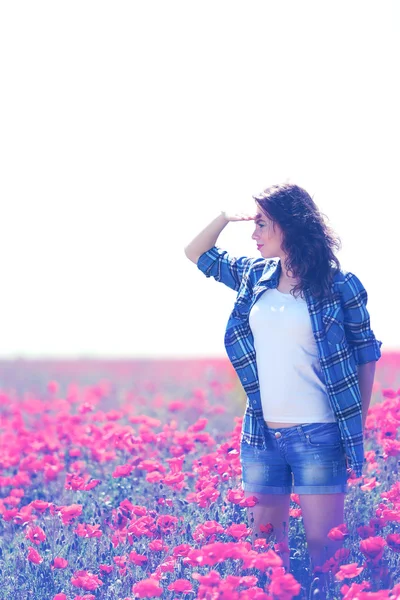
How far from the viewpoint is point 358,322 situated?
398 centimetres

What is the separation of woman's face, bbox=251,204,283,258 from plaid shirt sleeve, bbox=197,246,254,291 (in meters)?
0.37

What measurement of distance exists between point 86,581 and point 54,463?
2.45 metres

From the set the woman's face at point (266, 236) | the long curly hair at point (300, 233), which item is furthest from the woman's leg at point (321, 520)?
the woman's face at point (266, 236)

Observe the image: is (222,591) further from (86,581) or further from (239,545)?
(86,581)

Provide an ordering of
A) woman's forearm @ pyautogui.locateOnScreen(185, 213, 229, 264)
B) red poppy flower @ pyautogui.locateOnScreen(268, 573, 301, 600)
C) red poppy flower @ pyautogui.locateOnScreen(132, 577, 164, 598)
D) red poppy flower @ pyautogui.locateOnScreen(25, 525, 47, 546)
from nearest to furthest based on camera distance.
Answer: red poppy flower @ pyautogui.locateOnScreen(268, 573, 301, 600)
red poppy flower @ pyautogui.locateOnScreen(132, 577, 164, 598)
woman's forearm @ pyautogui.locateOnScreen(185, 213, 229, 264)
red poppy flower @ pyautogui.locateOnScreen(25, 525, 47, 546)

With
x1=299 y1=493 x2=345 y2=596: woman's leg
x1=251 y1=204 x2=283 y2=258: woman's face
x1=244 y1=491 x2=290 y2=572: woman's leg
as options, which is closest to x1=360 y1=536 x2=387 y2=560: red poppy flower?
x1=299 y1=493 x2=345 y2=596: woman's leg

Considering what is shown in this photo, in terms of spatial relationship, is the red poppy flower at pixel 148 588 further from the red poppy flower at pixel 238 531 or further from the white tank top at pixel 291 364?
the white tank top at pixel 291 364

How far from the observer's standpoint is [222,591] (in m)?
3.42

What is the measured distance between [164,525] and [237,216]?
5.33 feet

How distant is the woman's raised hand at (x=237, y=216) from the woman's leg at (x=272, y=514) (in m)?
1.29

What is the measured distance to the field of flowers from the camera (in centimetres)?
385

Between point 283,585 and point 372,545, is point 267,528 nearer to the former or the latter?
point 372,545

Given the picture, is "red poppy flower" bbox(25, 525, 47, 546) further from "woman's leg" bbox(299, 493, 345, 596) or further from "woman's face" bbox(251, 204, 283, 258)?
"woman's face" bbox(251, 204, 283, 258)

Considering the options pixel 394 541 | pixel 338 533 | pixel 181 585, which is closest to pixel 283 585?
pixel 338 533
